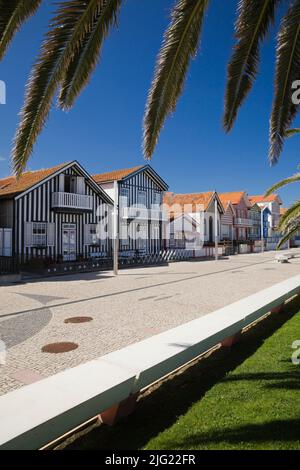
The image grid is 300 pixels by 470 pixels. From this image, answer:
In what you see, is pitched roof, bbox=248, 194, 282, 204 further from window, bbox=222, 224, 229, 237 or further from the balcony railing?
the balcony railing

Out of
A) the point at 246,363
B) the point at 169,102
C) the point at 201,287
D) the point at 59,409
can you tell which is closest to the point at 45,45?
the point at 169,102

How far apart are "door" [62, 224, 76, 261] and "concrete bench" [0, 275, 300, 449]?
20.6 meters

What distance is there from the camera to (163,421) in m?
4.01

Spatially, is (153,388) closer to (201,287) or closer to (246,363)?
(246,363)

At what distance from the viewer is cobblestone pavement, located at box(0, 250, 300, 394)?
609cm

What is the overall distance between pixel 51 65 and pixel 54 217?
21.4 meters

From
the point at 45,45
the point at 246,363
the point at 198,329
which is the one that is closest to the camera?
the point at 45,45

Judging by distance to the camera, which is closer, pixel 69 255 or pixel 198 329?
pixel 198 329

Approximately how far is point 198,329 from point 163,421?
7.42 ft

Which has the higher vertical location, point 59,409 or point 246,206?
point 246,206

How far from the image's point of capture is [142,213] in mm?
32219

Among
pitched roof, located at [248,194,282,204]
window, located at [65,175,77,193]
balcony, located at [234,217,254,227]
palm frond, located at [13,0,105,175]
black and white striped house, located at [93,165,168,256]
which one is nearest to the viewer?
palm frond, located at [13,0,105,175]

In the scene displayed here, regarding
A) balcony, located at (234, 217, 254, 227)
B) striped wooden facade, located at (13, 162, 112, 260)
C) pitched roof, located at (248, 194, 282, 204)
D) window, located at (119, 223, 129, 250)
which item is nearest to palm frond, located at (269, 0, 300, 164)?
striped wooden facade, located at (13, 162, 112, 260)
